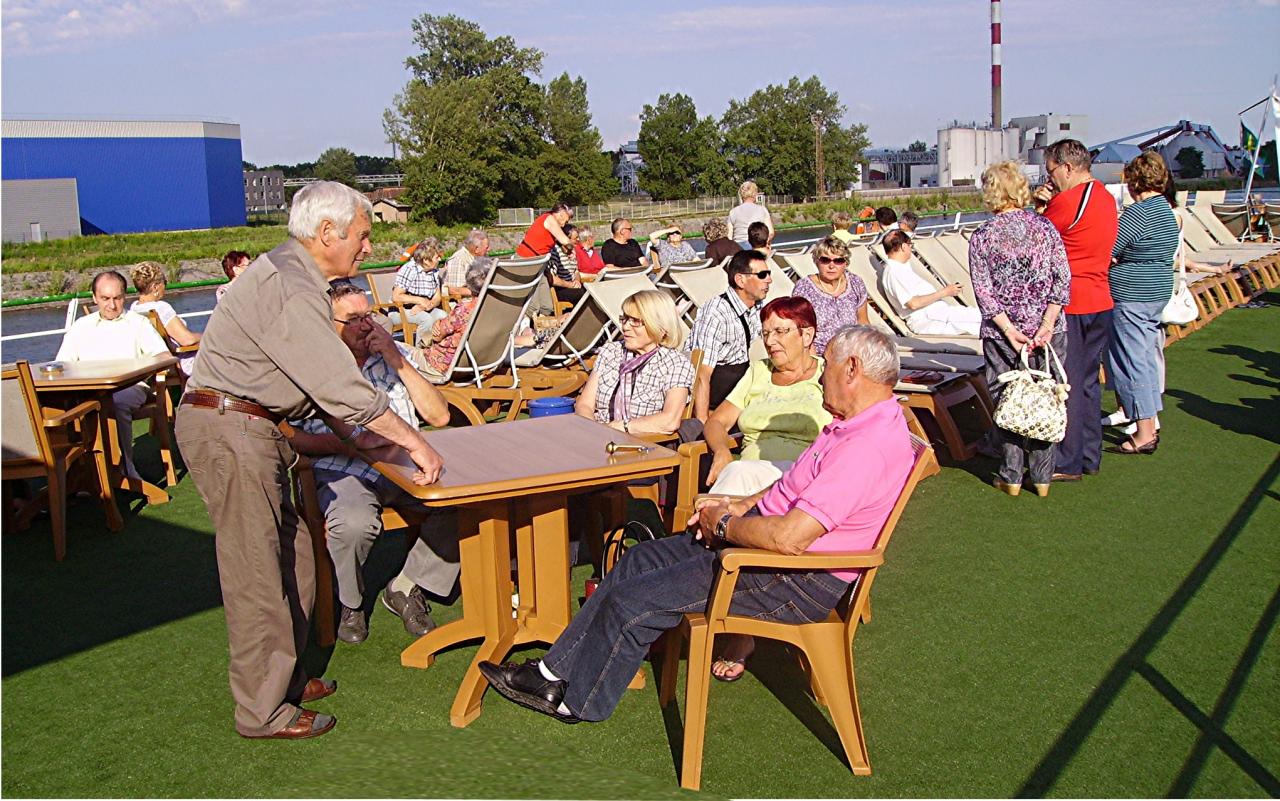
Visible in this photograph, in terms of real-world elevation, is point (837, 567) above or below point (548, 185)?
below

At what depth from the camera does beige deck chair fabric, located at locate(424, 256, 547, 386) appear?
661 cm

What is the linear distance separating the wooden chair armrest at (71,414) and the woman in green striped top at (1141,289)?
498cm

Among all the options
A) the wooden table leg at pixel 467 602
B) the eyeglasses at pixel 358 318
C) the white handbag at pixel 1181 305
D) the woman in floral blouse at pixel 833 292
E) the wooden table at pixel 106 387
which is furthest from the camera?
the white handbag at pixel 1181 305

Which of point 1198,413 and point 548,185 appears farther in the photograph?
point 548,185

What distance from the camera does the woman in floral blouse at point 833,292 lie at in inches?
228

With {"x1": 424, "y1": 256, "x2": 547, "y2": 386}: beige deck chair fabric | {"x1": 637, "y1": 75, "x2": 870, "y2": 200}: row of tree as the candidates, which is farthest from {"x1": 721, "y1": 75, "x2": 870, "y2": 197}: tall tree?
{"x1": 424, "y1": 256, "x2": 547, "y2": 386}: beige deck chair fabric

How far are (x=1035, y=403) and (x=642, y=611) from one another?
2.76 meters

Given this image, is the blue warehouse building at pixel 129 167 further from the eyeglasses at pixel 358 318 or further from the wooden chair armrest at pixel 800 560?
the wooden chair armrest at pixel 800 560

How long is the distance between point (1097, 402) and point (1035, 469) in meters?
0.60

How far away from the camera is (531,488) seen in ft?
10.0

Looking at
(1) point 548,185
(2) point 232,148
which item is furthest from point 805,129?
(2) point 232,148

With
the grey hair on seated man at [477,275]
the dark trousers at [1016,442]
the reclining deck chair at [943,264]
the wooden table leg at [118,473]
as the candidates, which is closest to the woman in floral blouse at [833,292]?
the dark trousers at [1016,442]

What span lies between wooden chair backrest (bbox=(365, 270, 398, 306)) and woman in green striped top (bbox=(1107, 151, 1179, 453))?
632 centimetres

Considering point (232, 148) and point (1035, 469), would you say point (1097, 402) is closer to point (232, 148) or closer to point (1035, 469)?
point (1035, 469)
